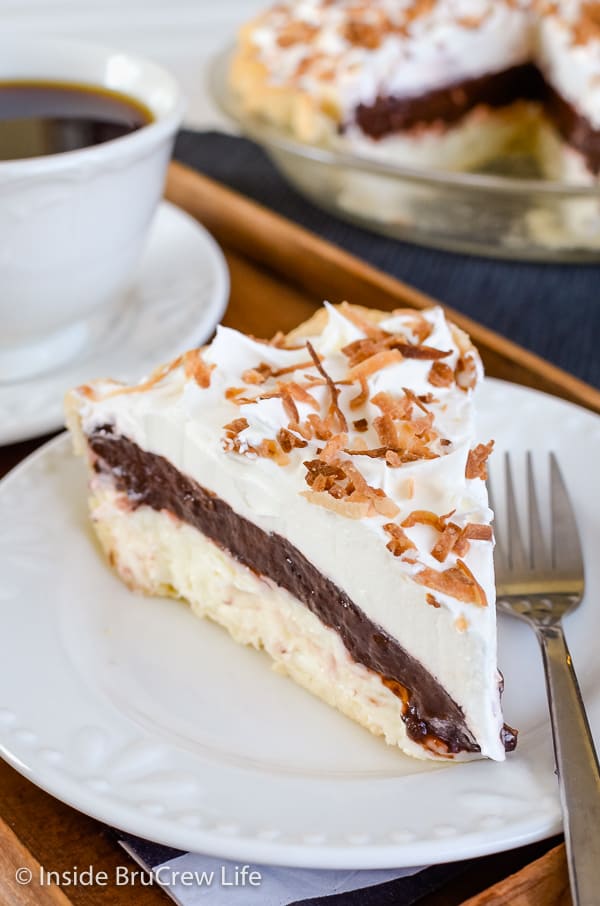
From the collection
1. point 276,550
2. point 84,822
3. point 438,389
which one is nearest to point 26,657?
point 84,822

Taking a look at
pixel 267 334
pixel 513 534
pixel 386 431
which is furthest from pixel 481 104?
pixel 386 431

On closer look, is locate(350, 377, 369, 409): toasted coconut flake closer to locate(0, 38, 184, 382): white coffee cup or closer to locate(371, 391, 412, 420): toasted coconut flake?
locate(371, 391, 412, 420): toasted coconut flake

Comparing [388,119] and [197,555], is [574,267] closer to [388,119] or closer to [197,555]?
[388,119]

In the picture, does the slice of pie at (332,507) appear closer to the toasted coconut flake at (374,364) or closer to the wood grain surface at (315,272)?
the toasted coconut flake at (374,364)

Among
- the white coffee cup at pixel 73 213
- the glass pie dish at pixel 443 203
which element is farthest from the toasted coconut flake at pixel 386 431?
the glass pie dish at pixel 443 203

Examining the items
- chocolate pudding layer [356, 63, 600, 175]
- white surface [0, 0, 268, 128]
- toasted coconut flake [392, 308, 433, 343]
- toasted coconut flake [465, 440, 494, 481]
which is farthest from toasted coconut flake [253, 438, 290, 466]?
white surface [0, 0, 268, 128]
